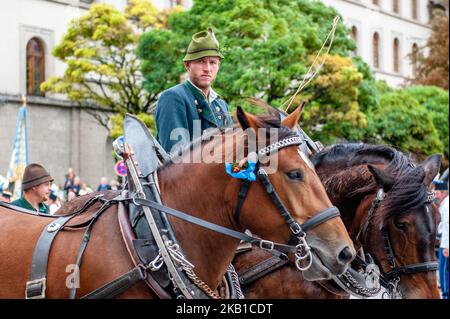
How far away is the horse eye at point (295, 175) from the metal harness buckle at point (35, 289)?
160 centimetres

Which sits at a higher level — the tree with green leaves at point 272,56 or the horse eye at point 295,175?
the tree with green leaves at point 272,56

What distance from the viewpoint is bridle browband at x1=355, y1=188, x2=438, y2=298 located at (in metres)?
6.42

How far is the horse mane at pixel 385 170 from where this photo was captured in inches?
258

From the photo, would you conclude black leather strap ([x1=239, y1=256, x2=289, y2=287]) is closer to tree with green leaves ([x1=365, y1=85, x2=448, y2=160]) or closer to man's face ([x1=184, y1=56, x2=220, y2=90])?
man's face ([x1=184, y1=56, x2=220, y2=90])

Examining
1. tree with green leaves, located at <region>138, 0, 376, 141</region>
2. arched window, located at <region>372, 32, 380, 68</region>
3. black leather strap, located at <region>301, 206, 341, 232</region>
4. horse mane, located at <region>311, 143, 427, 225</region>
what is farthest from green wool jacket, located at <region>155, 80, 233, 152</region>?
arched window, located at <region>372, 32, 380, 68</region>

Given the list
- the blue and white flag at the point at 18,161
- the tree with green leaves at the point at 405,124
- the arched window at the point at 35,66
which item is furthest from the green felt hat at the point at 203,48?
the tree with green leaves at the point at 405,124

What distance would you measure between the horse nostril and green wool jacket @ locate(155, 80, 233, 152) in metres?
1.72

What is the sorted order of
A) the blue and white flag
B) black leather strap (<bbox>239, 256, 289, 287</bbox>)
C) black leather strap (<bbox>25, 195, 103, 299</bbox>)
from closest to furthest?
1. black leather strap (<bbox>25, 195, 103, 299</bbox>)
2. black leather strap (<bbox>239, 256, 289, 287</bbox>)
3. the blue and white flag

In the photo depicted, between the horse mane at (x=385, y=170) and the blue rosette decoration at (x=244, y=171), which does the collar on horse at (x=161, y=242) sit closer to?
the blue rosette decoration at (x=244, y=171)

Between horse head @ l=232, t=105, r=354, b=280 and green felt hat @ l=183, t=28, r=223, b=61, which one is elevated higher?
green felt hat @ l=183, t=28, r=223, b=61

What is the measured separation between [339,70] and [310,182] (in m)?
24.2

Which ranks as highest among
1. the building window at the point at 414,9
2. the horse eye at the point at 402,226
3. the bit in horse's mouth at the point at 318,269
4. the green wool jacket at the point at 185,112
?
the building window at the point at 414,9

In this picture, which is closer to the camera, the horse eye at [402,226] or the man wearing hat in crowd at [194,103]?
the man wearing hat in crowd at [194,103]

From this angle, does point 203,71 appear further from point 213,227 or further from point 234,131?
point 213,227
